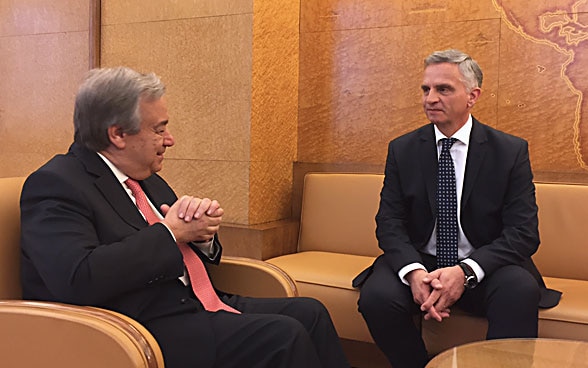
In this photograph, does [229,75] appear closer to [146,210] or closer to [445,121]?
[445,121]

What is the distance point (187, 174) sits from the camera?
15.1 feet

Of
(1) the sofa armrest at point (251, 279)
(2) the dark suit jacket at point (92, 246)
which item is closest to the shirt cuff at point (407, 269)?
(1) the sofa armrest at point (251, 279)

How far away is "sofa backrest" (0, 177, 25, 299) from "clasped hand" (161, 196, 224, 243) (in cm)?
56

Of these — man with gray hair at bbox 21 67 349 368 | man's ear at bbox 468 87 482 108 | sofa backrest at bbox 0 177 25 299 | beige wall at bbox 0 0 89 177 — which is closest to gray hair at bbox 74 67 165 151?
man with gray hair at bbox 21 67 349 368

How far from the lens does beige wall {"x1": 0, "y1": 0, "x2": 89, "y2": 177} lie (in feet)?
16.3

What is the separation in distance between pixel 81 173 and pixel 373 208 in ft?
7.13

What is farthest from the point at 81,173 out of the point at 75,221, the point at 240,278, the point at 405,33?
the point at 405,33

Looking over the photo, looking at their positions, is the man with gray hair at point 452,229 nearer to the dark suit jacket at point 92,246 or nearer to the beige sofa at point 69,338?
the dark suit jacket at point 92,246

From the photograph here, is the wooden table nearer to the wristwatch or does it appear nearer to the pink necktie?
the wristwatch

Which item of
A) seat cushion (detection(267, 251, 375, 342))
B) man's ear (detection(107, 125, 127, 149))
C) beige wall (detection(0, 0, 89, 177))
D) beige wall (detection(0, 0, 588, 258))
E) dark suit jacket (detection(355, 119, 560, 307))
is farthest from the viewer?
beige wall (detection(0, 0, 89, 177))

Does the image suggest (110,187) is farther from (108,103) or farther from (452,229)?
(452,229)

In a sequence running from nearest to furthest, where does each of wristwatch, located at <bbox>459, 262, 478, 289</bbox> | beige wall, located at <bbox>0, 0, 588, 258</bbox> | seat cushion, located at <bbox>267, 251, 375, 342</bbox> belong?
1. wristwatch, located at <bbox>459, 262, 478, 289</bbox>
2. seat cushion, located at <bbox>267, 251, 375, 342</bbox>
3. beige wall, located at <bbox>0, 0, 588, 258</bbox>

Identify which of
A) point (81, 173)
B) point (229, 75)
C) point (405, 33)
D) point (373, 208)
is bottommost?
point (373, 208)

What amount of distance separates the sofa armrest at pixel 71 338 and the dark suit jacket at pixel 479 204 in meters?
1.52
